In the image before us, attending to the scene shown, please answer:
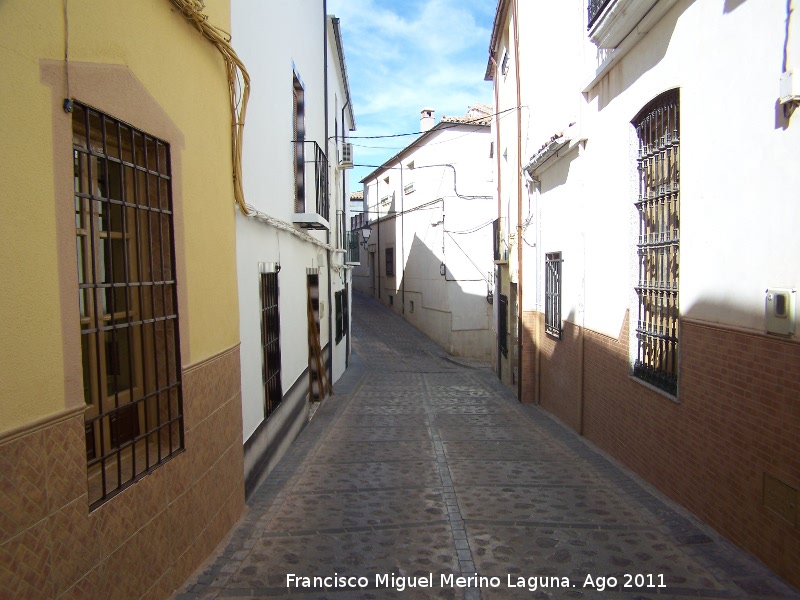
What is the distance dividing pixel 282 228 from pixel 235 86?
2313 millimetres

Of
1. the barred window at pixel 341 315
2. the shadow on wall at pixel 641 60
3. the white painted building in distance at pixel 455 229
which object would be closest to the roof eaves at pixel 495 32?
the white painted building in distance at pixel 455 229

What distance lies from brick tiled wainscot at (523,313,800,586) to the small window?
2124cm

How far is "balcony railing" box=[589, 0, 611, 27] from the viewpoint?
6.06 meters

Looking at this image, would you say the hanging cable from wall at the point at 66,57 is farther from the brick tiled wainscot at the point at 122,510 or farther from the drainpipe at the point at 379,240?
the drainpipe at the point at 379,240

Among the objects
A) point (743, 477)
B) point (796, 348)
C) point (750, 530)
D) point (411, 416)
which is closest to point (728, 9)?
point (796, 348)

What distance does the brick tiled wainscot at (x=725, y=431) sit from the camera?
3660mm

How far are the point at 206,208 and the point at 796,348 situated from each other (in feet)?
12.8

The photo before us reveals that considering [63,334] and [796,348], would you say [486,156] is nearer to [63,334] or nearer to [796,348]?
[796,348]

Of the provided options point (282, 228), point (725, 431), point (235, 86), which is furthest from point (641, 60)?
point (282, 228)

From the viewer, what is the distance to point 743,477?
4.11 metres

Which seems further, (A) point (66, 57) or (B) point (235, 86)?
(B) point (235, 86)

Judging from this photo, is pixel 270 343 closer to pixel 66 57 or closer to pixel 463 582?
pixel 463 582

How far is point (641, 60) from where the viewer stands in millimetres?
5852

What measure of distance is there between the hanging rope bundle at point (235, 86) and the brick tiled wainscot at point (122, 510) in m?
1.46
